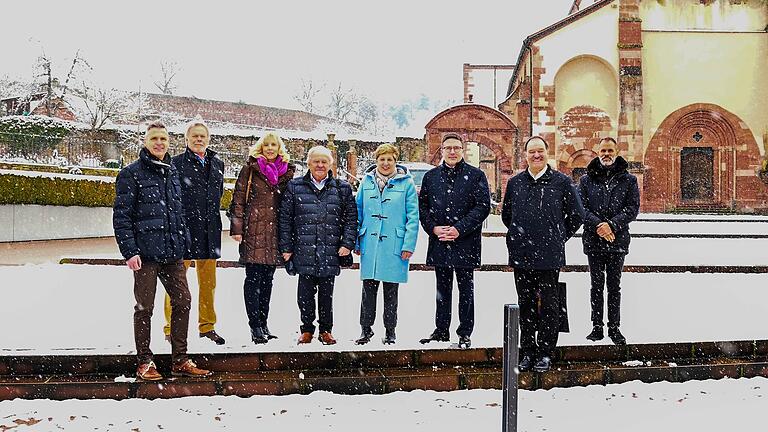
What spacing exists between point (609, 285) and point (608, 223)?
0.58 m

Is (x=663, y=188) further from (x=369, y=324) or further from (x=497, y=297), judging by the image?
(x=369, y=324)

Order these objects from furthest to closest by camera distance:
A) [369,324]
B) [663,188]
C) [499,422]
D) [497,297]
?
[663,188]
[497,297]
[369,324]
[499,422]

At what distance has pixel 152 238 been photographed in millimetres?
5520

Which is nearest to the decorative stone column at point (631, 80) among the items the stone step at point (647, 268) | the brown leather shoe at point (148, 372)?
the stone step at point (647, 268)

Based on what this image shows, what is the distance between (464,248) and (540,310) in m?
0.88

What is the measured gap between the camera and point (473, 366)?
6.18 m

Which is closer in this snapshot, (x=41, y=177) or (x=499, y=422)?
(x=499, y=422)

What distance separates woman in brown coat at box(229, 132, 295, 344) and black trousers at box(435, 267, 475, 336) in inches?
58.6

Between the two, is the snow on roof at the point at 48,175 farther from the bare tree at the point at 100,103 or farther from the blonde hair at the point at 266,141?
the bare tree at the point at 100,103

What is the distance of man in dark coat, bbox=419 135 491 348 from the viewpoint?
645 centimetres

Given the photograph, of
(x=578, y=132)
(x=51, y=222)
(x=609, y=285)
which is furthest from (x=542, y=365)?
(x=578, y=132)

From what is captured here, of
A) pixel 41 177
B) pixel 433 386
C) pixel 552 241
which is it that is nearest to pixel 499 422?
pixel 433 386

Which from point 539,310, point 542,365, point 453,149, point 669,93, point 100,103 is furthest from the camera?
point 100,103

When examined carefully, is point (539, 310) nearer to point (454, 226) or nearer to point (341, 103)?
point (454, 226)
